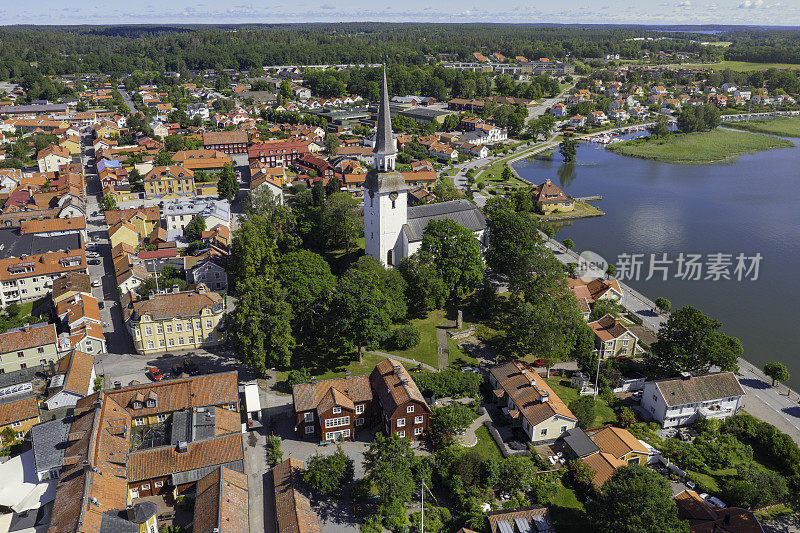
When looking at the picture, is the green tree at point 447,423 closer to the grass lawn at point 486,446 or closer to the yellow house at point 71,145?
the grass lawn at point 486,446

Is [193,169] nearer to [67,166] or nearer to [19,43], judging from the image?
[67,166]

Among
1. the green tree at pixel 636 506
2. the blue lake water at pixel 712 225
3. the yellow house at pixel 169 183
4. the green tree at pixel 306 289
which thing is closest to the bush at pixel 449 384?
the green tree at pixel 306 289

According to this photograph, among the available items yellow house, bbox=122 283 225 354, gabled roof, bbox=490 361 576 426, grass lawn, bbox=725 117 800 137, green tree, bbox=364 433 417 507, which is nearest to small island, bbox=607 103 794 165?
grass lawn, bbox=725 117 800 137

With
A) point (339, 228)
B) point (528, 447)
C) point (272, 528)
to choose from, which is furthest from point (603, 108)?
point (272, 528)

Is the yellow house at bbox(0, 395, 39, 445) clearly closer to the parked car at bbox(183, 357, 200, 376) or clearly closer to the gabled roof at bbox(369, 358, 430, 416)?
the parked car at bbox(183, 357, 200, 376)

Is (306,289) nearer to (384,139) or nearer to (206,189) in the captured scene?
(384,139)

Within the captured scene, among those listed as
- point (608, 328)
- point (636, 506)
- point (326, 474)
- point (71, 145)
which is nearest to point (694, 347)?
point (608, 328)
